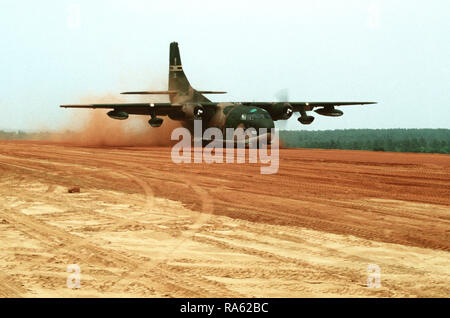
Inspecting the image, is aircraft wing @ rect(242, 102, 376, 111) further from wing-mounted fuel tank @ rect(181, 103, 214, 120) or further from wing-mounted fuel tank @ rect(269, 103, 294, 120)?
wing-mounted fuel tank @ rect(181, 103, 214, 120)

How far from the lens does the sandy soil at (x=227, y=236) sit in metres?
5.05

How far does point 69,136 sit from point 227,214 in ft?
155

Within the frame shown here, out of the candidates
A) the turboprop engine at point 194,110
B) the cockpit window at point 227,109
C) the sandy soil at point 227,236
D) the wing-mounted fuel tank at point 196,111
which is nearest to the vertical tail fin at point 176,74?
the wing-mounted fuel tank at point 196,111

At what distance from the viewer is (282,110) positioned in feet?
113

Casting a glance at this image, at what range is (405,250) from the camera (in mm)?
6461

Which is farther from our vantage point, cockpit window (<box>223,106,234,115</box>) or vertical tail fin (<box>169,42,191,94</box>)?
vertical tail fin (<box>169,42,191,94</box>)

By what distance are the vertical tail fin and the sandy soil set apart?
26963 millimetres

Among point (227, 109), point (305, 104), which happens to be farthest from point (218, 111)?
point (305, 104)

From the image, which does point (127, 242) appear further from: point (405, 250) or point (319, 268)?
point (405, 250)

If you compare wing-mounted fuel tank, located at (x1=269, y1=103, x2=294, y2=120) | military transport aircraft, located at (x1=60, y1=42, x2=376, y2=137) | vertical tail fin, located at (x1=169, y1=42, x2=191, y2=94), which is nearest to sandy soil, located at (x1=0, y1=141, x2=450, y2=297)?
military transport aircraft, located at (x1=60, y1=42, x2=376, y2=137)

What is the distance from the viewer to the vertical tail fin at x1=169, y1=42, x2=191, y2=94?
40.8 meters

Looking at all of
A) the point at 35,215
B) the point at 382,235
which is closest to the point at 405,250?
the point at 382,235

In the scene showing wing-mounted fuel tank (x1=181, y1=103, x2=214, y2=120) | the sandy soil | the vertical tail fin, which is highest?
the vertical tail fin

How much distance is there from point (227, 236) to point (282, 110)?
91.8ft
